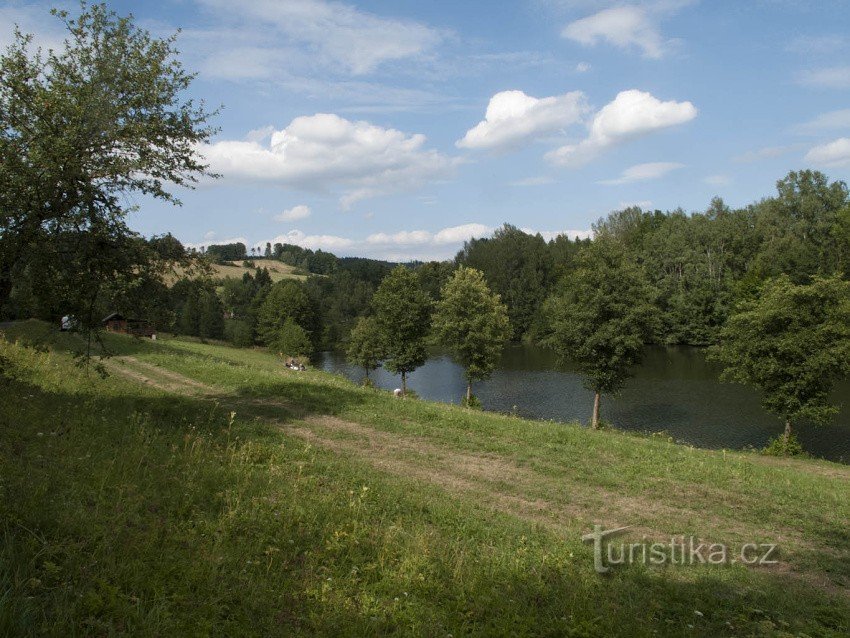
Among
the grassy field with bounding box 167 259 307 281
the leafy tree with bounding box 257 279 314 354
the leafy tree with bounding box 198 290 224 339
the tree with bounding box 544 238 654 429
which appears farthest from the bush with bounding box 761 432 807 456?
the grassy field with bounding box 167 259 307 281

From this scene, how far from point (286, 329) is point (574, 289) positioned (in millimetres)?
51582

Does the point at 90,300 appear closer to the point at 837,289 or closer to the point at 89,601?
the point at 89,601

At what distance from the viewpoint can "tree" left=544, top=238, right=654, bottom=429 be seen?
92.1 feet

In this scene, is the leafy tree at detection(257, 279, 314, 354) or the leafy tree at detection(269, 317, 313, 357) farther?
the leafy tree at detection(257, 279, 314, 354)

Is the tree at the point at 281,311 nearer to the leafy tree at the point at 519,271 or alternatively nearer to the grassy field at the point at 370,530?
the leafy tree at the point at 519,271

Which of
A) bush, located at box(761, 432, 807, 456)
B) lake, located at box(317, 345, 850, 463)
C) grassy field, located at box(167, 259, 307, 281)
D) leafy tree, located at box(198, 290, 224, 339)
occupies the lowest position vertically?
lake, located at box(317, 345, 850, 463)

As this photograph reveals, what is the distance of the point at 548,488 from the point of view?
10.7 metres

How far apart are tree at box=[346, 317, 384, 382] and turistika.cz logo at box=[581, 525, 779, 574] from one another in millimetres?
39005

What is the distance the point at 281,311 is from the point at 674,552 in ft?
267

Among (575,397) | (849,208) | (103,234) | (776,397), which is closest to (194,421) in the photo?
(103,234)

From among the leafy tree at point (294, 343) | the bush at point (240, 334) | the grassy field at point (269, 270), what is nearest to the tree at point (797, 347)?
the leafy tree at point (294, 343)

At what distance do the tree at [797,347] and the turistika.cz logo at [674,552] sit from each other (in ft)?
66.7

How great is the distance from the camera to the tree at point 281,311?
279ft

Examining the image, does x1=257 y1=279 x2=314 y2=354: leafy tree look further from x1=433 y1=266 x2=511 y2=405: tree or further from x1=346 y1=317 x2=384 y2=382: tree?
x1=433 y1=266 x2=511 y2=405: tree
